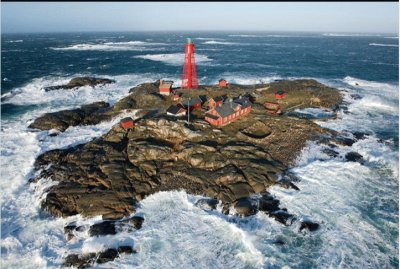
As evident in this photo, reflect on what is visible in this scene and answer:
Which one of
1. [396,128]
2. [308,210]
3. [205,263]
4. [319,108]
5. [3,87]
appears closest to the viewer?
[205,263]

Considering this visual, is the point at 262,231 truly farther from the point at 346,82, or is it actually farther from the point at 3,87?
the point at 3,87

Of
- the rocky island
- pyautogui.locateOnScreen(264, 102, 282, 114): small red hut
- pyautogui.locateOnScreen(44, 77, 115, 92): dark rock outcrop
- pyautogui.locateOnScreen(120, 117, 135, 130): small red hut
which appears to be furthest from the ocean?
pyautogui.locateOnScreen(44, 77, 115, 92): dark rock outcrop

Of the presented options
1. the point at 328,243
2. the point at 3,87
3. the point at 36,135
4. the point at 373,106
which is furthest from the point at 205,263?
the point at 3,87

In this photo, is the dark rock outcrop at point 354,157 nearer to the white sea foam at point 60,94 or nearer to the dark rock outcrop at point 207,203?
the dark rock outcrop at point 207,203

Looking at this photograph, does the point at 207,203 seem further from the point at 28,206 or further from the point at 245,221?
the point at 28,206

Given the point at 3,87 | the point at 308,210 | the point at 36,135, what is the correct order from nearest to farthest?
the point at 308,210, the point at 36,135, the point at 3,87

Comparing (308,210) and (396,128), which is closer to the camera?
(308,210)

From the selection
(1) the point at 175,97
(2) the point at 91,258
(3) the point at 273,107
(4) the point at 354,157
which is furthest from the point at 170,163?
(3) the point at 273,107

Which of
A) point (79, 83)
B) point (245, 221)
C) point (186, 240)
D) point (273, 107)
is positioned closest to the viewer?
point (186, 240)
